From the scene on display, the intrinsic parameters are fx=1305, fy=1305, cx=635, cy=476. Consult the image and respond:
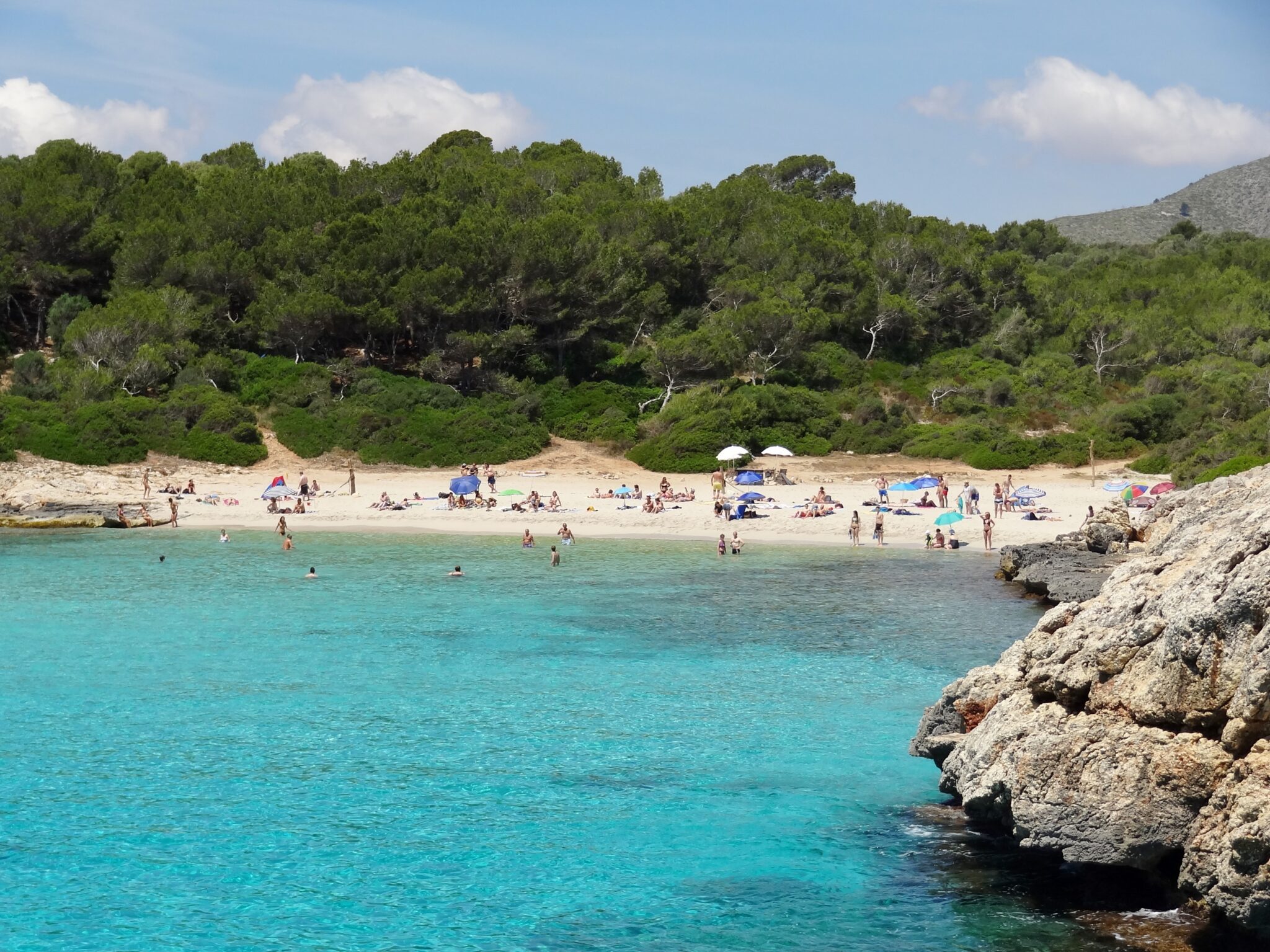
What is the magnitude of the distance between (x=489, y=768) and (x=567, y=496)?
85.1ft

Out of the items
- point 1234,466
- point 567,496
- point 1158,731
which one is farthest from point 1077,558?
point 567,496

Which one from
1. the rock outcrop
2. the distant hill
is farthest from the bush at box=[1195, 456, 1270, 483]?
the distant hill

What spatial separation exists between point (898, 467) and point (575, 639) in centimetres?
2495

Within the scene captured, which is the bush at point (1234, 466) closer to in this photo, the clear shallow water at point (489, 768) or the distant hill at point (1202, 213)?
the clear shallow water at point (489, 768)

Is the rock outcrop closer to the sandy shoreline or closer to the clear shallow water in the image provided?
the clear shallow water

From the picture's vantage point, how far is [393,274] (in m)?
51.7

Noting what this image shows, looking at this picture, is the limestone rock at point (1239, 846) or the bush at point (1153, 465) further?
the bush at point (1153, 465)

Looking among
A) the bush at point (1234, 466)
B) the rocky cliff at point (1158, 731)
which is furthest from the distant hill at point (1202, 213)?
the rocky cliff at point (1158, 731)

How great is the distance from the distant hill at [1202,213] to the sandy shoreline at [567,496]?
109 metres

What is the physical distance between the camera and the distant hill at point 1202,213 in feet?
485

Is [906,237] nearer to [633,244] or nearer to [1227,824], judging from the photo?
[633,244]

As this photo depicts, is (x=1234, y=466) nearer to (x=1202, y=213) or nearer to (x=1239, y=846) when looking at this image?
(x=1239, y=846)

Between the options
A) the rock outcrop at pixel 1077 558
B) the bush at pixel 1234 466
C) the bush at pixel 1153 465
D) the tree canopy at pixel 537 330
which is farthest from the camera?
the tree canopy at pixel 537 330

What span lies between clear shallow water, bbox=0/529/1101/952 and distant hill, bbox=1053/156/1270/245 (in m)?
130
